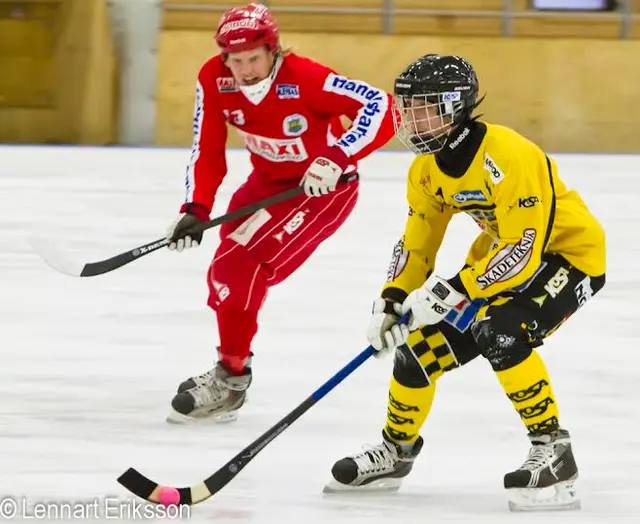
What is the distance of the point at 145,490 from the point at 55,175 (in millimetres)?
5602

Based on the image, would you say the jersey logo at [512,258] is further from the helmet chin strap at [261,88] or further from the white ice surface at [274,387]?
the helmet chin strap at [261,88]

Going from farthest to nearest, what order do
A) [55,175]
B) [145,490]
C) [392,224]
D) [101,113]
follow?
[101,113] → [55,175] → [392,224] → [145,490]

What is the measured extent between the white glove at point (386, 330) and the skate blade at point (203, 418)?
0.84 meters

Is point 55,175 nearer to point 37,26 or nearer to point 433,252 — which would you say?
point 37,26

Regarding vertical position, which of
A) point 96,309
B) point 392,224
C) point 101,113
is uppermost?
point 96,309

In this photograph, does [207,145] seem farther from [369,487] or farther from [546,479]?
[546,479]

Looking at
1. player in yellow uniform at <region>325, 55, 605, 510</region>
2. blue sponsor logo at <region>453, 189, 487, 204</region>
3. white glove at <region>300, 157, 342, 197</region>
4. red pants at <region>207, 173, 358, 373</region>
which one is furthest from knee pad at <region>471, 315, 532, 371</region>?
red pants at <region>207, 173, 358, 373</region>

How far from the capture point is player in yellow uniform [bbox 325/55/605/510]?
2.90m

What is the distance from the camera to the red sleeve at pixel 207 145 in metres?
3.94

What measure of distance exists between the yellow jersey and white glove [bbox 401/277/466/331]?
4 cm

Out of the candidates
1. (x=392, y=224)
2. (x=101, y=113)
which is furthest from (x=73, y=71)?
(x=392, y=224)

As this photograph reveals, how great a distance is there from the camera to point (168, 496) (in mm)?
2846

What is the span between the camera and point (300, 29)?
10688 millimetres

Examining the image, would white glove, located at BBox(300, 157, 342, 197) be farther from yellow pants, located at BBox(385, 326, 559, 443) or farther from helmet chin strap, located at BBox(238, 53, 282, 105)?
yellow pants, located at BBox(385, 326, 559, 443)
